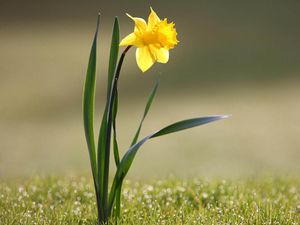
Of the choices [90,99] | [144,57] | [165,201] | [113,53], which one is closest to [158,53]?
[144,57]

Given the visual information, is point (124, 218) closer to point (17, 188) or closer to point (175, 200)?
point (175, 200)

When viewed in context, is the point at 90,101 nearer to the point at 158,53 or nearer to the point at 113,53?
the point at 113,53

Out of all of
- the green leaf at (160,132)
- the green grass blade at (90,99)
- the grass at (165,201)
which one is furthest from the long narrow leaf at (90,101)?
the grass at (165,201)

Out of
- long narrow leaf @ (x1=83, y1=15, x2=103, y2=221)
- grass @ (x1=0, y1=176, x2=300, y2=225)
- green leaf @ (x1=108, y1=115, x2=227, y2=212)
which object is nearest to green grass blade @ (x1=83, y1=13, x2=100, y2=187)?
long narrow leaf @ (x1=83, y1=15, x2=103, y2=221)

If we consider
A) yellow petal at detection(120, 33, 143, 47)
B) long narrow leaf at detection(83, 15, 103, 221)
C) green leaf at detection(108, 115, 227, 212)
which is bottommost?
green leaf at detection(108, 115, 227, 212)

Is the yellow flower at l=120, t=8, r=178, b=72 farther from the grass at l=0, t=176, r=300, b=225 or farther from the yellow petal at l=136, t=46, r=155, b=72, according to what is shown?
the grass at l=0, t=176, r=300, b=225

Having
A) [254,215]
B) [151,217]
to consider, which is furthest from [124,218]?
[254,215]
